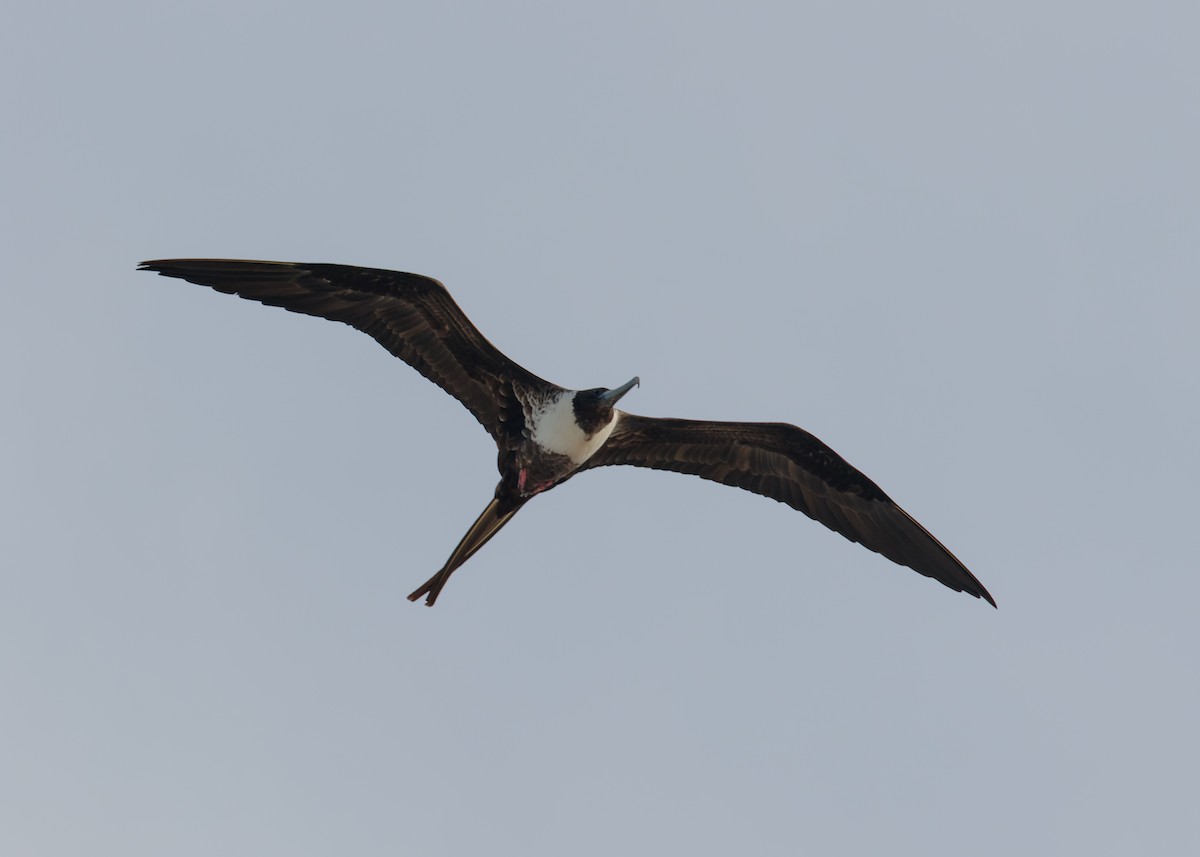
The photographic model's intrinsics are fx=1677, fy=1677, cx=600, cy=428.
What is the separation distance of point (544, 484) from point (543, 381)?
2.16 ft

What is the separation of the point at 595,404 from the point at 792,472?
5.66ft

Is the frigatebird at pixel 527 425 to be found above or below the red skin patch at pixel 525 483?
above

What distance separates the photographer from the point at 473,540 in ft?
34.4

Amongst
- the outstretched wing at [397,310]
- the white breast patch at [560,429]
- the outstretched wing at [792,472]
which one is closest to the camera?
the outstretched wing at [397,310]

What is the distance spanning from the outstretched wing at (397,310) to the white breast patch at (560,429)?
17 cm

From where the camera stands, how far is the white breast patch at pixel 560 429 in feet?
34.4

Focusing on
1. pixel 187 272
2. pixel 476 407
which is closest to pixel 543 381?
pixel 476 407

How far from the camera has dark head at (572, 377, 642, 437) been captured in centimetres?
1039

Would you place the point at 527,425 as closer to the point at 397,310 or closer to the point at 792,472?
the point at 397,310

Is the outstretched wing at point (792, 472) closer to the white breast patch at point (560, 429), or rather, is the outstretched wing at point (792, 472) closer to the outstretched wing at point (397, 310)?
the white breast patch at point (560, 429)

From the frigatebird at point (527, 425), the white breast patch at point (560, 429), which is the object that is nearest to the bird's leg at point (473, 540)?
the frigatebird at point (527, 425)

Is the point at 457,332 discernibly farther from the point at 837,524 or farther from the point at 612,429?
the point at 837,524

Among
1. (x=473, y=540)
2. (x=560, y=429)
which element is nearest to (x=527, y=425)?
(x=560, y=429)

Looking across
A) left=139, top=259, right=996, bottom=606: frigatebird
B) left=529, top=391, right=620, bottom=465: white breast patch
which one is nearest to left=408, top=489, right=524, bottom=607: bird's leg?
left=139, top=259, right=996, bottom=606: frigatebird
